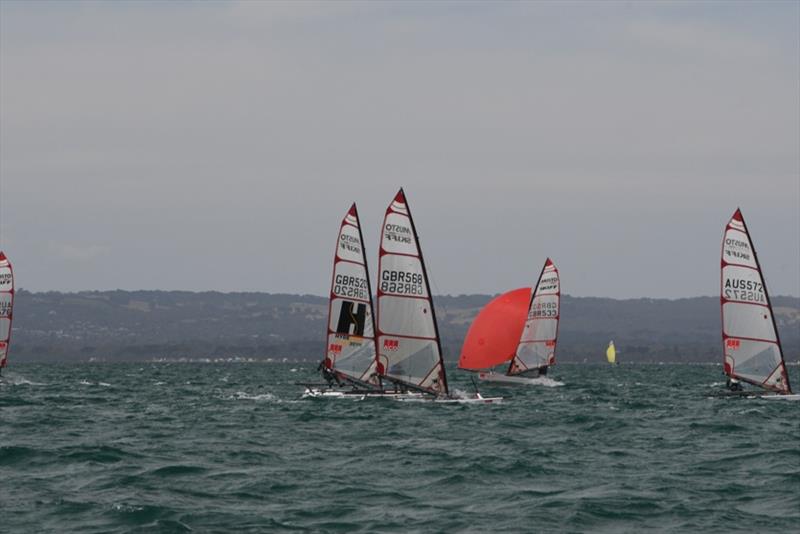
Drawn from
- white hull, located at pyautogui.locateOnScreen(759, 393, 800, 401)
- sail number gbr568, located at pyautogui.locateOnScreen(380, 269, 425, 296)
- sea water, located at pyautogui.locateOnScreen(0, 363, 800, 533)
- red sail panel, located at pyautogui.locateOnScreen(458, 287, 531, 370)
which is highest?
sail number gbr568, located at pyautogui.locateOnScreen(380, 269, 425, 296)

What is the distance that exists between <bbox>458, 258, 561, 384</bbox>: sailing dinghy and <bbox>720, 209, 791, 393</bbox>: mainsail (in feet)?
80.0

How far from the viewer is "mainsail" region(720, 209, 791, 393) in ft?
170

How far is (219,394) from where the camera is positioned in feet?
212

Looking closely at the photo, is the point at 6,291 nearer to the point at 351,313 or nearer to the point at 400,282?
the point at 351,313

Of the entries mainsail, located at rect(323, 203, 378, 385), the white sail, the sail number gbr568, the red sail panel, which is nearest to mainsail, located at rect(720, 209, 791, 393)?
the sail number gbr568

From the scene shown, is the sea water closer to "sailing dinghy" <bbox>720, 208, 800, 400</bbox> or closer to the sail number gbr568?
the sail number gbr568

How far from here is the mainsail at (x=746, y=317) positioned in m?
51.9

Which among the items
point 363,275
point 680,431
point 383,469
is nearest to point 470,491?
point 383,469

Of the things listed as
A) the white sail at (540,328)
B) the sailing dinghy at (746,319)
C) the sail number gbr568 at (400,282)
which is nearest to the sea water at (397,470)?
the sail number gbr568 at (400,282)

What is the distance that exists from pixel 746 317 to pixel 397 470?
2822 centimetres

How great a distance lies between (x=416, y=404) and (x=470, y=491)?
73.5 ft

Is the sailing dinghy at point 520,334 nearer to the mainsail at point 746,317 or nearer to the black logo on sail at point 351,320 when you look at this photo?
the mainsail at point 746,317

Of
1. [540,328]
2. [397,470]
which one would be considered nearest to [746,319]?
[540,328]

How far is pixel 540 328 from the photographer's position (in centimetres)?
7712
